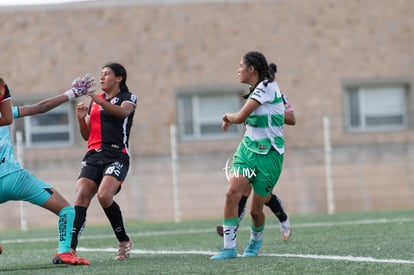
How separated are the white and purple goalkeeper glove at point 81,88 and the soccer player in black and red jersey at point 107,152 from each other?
15.0 inches

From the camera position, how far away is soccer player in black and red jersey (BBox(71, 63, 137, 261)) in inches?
394

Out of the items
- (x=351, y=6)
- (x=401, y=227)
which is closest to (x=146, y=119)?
(x=351, y=6)

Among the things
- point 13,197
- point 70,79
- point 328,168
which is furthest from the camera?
point 70,79

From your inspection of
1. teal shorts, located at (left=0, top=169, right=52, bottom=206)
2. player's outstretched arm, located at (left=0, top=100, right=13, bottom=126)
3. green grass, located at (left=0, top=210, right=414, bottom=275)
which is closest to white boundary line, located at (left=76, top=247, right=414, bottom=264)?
green grass, located at (left=0, top=210, right=414, bottom=275)

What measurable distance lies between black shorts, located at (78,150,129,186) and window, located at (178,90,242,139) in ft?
53.3

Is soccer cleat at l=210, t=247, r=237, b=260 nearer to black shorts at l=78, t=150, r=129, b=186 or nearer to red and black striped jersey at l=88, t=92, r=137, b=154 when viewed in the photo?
black shorts at l=78, t=150, r=129, b=186

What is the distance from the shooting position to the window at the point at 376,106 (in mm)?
26891

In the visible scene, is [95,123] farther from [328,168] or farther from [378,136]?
[378,136]

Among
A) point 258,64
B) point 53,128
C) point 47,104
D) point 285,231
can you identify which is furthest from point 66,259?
point 53,128

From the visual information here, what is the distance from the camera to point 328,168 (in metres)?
23.1

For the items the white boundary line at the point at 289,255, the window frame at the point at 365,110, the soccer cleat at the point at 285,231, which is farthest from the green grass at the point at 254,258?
the window frame at the point at 365,110

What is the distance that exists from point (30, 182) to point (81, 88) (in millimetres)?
979

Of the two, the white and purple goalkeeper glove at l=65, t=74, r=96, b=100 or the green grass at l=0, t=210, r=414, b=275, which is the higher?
the white and purple goalkeeper glove at l=65, t=74, r=96, b=100

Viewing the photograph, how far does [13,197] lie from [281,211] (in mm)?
3823
